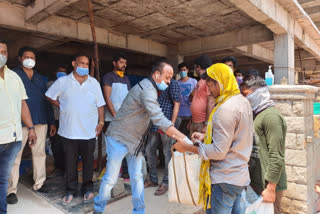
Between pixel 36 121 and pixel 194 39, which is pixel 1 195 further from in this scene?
pixel 194 39

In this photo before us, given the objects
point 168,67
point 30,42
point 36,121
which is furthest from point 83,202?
point 30,42

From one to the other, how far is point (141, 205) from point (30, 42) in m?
6.59

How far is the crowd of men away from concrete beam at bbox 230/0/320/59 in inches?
55.9

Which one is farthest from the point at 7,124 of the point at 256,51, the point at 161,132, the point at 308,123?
the point at 256,51

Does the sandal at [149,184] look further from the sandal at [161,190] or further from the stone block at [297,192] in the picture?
the stone block at [297,192]

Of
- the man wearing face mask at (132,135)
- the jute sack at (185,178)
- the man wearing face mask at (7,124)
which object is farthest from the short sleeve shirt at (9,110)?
the jute sack at (185,178)

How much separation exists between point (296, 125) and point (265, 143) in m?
1.42

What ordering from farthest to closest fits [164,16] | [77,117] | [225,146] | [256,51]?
[256,51], [164,16], [77,117], [225,146]

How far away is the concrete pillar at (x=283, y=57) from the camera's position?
6.29 meters

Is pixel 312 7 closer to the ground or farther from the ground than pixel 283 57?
farther from the ground

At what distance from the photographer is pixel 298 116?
326 cm

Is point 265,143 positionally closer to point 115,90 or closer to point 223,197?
point 223,197

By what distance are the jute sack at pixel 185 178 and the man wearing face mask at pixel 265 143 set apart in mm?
688

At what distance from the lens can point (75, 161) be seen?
3.10 metres
